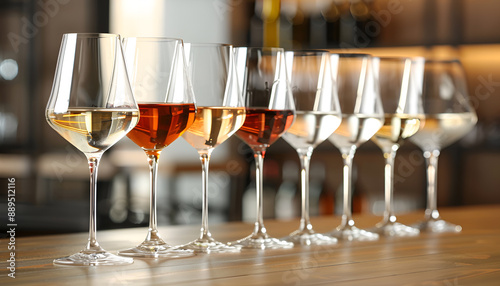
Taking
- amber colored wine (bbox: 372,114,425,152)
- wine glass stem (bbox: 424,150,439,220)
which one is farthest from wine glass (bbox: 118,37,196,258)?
wine glass stem (bbox: 424,150,439,220)

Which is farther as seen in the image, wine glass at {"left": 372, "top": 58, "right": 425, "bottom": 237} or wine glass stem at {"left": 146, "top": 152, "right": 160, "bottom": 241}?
wine glass at {"left": 372, "top": 58, "right": 425, "bottom": 237}

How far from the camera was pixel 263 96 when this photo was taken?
99 centimetres

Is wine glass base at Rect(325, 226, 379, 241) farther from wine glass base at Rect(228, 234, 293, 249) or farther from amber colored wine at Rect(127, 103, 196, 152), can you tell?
amber colored wine at Rect(127, 103, 196, 152)

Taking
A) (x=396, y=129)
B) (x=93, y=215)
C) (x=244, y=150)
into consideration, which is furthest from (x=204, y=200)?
(x=244, y=150)

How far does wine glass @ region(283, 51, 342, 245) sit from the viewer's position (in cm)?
105

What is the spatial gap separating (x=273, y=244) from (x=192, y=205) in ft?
6.82

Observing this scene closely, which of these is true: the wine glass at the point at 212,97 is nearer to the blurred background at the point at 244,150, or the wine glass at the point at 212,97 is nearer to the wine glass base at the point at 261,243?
the wine glass base at the point at 261,243

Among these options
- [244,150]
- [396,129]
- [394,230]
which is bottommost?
[244,150]

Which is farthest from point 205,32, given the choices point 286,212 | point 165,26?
point 286,212

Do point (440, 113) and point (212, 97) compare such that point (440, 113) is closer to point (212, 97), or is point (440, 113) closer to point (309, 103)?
point (309, 103)

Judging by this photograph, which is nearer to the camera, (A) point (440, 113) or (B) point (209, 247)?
(B) point (209, 247)

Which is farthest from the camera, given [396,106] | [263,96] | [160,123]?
[396,106]

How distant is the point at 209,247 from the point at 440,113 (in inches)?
22.1

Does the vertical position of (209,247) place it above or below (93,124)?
below
